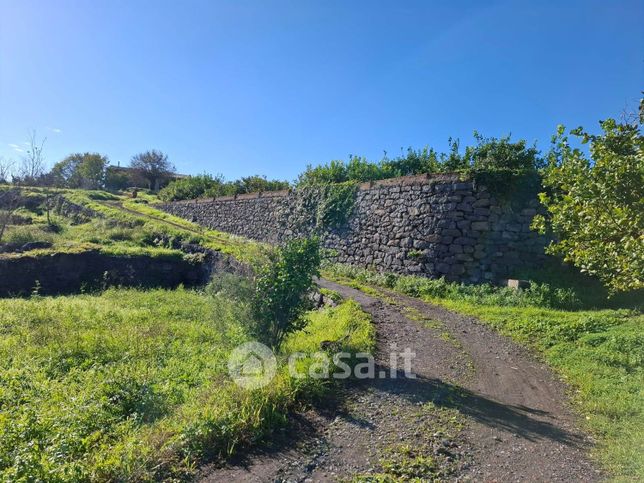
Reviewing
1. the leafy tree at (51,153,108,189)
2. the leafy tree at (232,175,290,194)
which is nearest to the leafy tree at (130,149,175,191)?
the leafy tree at (51,153,108,189)

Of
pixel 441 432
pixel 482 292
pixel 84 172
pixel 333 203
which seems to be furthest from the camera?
pixel 84 172

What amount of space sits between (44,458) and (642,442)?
4.91m

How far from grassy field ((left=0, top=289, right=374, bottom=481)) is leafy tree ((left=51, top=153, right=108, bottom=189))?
44.9m

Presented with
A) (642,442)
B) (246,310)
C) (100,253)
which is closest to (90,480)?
(246,310)

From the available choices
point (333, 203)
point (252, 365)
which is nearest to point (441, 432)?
point (252, 365)

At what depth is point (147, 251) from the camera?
14.1m

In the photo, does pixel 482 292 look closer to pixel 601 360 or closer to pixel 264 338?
pixel 601 360

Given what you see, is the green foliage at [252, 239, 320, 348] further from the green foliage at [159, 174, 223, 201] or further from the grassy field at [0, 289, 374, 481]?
the green foliage at [159, 174, 223, 201]

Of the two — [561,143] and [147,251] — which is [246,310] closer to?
[561,143]

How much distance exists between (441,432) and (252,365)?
7.90ft

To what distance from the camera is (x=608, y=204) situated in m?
4.26

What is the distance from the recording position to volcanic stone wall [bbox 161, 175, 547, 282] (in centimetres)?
980

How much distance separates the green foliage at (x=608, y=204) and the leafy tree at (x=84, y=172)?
50.4 m

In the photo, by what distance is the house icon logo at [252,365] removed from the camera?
445 cm
